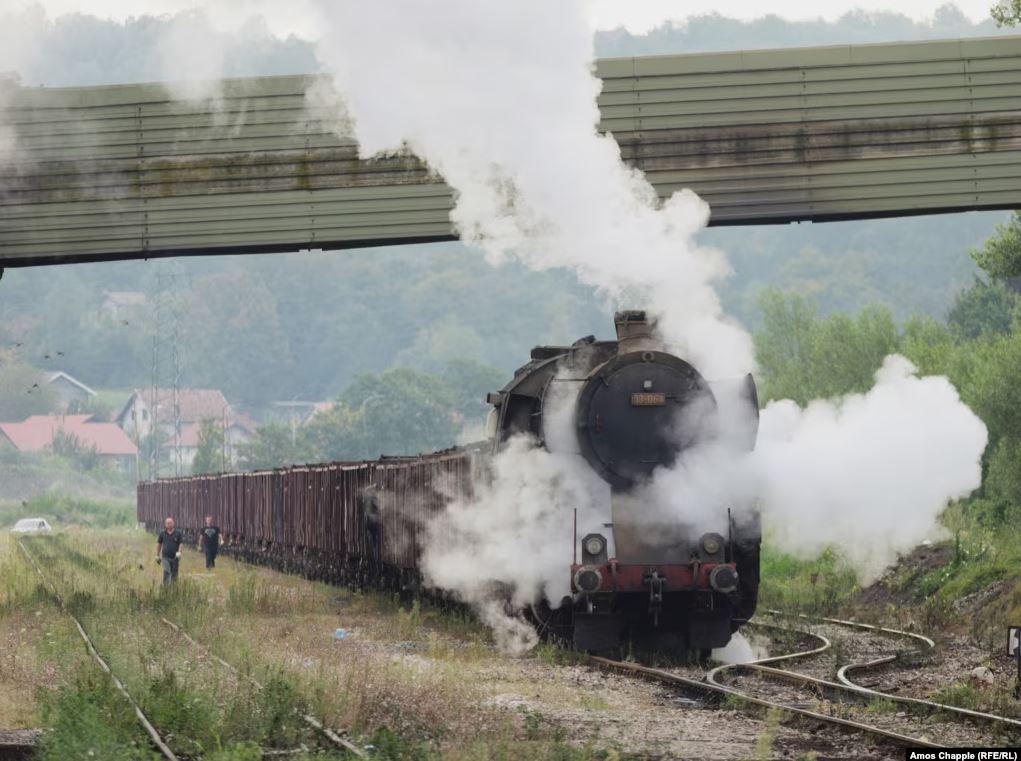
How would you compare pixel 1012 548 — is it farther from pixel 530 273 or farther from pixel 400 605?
pixel 530 273

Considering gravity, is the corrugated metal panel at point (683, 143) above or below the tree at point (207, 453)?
above

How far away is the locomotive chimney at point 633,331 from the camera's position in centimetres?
1648

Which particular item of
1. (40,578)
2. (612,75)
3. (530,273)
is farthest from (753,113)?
(530,273)

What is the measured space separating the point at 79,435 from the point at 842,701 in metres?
135

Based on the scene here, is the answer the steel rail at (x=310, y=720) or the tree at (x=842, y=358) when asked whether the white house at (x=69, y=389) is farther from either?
the steel rail at (x=310, y=720)

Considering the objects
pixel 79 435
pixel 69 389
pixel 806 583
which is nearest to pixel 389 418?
pixel 79 435

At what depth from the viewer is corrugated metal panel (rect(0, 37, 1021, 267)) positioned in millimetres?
17672

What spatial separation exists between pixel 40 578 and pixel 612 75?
17467 millimetres

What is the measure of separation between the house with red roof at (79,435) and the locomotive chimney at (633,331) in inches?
4414

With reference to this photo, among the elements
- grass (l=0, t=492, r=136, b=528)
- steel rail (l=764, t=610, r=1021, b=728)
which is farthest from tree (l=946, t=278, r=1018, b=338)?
steel rail (l=764, t=610, r=1021, b=728)

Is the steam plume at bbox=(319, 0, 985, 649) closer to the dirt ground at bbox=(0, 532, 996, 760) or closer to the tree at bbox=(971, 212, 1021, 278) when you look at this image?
the dirt ground at bbox=(0, 532, 996, 760)

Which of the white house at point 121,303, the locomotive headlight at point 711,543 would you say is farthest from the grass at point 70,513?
the white house at point 121,303

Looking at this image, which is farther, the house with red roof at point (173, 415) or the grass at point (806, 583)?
the house with red roof at point (173, 415)

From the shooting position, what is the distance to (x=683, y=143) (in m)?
17.8
